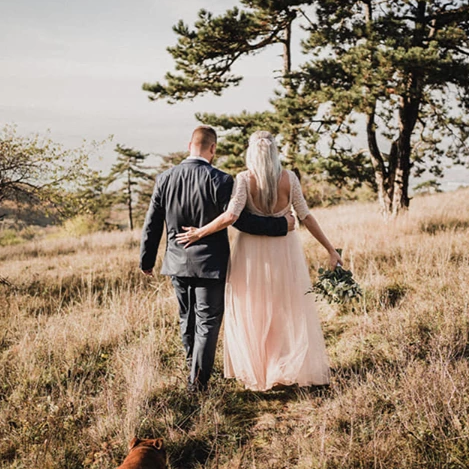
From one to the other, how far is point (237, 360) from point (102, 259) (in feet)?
22.2

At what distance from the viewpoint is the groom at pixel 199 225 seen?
3.01 meters

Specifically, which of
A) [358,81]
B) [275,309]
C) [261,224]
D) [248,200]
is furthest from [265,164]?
[358,81]

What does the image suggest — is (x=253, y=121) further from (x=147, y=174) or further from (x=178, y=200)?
(x=147, y=174)

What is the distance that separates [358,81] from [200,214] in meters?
5.86

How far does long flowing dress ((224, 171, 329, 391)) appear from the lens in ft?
10.4

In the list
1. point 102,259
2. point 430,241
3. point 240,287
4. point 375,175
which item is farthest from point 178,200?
point 375,175

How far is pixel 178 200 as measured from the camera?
307cm

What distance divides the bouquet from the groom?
1.58ft

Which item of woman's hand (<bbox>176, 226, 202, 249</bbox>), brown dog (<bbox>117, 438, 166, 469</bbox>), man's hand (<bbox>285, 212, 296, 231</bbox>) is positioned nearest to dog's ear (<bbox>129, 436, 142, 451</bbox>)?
brown dog (<bbox>117, 438, 166, 469</bbox>)

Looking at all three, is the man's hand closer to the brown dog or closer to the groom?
the groom

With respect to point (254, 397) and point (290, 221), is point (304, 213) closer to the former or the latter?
point (290, 221)

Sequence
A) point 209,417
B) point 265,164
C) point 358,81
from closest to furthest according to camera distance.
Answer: point 209,417 < point 265,164 < point 358,81

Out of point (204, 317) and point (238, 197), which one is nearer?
point (238, 197)

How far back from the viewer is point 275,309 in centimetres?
324
